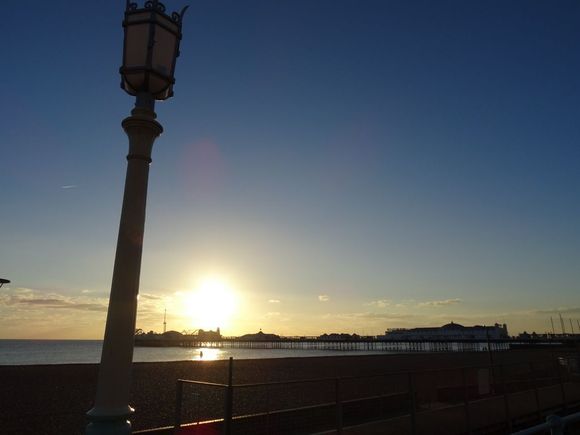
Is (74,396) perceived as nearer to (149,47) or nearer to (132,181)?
(132,181)

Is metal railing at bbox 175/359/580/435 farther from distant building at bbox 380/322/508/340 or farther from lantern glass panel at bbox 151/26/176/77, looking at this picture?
distant building at bbox 380/322/508/340

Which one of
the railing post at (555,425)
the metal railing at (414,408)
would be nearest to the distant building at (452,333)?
the metal railing at (414,408)

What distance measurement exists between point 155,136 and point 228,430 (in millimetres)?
4895

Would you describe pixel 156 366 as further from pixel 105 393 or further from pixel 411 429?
pixel 105 393

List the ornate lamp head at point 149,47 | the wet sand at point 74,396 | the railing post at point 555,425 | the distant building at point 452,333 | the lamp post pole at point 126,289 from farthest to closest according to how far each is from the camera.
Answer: the distant building at point 452,333 → the wet sand at point 74,396 → the ornate lamp head at point 149,47 → the railing post at point 555,425 → the lamp post pole at point 126,289

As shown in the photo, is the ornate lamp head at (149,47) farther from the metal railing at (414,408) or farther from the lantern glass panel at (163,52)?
the metal railing at (414,408)

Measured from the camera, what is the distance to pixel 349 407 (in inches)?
479

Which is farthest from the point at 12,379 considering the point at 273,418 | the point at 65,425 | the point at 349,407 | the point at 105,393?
the point at 105,393

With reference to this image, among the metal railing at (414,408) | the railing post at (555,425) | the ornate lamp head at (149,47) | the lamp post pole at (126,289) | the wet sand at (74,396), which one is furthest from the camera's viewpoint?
the wet sand at (74,396)

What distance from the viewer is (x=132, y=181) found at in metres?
3.66

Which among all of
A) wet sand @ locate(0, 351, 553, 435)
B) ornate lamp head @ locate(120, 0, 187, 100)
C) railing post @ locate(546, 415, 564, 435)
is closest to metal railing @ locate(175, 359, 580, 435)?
wet sand @ locate(0, 351, 553, 435)

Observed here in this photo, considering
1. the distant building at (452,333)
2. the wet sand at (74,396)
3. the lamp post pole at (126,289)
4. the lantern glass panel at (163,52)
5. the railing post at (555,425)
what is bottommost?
the wet sand at (74,396)

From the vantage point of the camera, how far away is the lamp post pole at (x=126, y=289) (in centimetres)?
314

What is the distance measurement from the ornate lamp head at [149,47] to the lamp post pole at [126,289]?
7.2 inches
